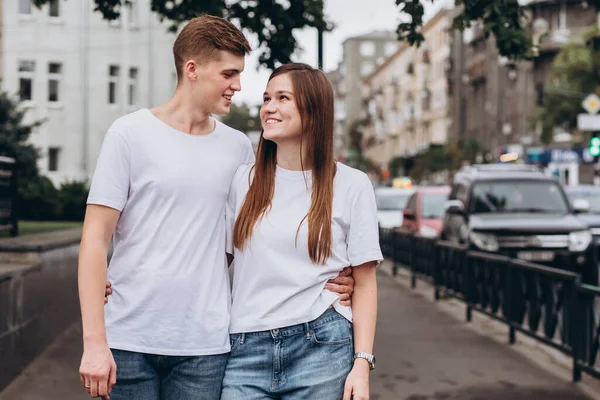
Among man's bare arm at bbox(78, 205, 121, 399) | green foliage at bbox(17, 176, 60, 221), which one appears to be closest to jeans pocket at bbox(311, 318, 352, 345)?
man's bare arm at bbox(78, 205, 121, 399)

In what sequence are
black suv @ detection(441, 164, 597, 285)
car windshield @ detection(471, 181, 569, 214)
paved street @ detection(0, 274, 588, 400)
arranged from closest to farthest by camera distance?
paved street @ detection(0, 274, 588, 400) < black suv @ detection(441, 164, 597, 285) < car windshield @ detection(471, 181, 569, 214)

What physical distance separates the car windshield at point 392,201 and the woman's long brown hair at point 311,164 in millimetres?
27570

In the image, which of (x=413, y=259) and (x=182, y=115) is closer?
(x=182, y=115)

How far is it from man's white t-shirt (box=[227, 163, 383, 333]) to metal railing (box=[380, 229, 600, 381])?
17.2 feet

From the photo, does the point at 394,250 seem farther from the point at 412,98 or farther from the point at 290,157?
the point at 412,98

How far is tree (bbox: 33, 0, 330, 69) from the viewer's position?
13656 millimetres

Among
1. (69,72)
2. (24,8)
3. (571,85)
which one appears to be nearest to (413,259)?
(69,72)

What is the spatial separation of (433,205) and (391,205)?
741 centimetres

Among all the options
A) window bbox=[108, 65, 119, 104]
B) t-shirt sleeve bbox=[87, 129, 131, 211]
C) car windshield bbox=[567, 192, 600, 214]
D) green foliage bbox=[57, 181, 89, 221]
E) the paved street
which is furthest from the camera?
window bbox=[108, 65, 119, 104]

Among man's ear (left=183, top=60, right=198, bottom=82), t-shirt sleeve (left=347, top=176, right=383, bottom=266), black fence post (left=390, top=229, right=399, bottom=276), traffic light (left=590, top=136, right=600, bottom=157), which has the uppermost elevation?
traffic light (left=590, top=136, right=600, bottom=157)

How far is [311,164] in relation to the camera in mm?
3383

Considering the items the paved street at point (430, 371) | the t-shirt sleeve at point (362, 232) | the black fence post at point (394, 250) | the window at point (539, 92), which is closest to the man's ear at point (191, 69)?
the t-shirt sleeve at point (362, 232)

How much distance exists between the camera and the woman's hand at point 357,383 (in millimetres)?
3271

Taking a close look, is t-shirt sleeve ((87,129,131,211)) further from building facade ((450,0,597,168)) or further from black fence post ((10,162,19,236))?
building facade ((450,0,597,168))
